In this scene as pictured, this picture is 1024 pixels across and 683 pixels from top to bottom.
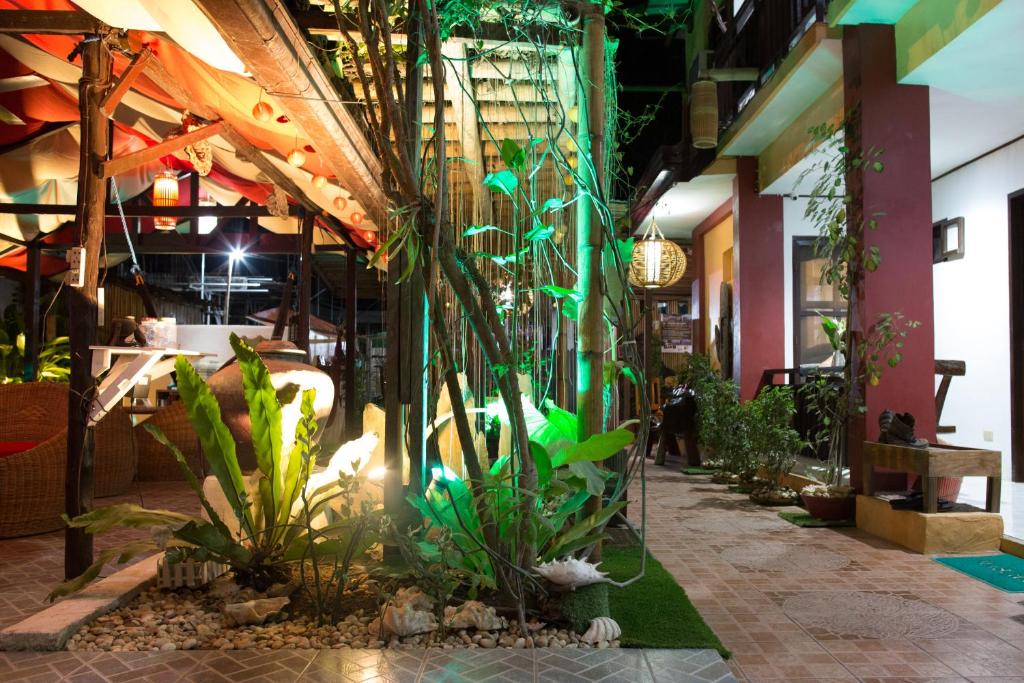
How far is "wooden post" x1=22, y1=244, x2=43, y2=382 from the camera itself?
851 cm

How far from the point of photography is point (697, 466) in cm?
934

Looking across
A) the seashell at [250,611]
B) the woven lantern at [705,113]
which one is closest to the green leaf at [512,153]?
the seashell at [250,611]

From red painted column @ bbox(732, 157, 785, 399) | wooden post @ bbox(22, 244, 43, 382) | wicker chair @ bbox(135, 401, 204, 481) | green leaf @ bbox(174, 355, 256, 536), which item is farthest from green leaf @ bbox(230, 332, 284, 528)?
red painted column @ bbox(732, 157, 785, 399)

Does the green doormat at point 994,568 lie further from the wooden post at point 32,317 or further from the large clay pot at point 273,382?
the wooden post at point 32,317

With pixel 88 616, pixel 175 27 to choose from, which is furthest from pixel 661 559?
pixel 175 27

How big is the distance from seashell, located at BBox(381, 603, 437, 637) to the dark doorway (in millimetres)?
6250

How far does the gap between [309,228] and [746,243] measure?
4.86 meters

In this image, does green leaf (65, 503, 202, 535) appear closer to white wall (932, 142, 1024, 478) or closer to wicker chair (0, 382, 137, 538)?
wicker chair (0, 382, 137, 538)

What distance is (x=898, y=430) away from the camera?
4.97 meters

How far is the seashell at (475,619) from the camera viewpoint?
2.97m

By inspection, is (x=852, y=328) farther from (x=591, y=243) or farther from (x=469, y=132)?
(x=469, y=132)

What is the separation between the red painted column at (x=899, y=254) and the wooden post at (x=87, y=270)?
15.7 ft

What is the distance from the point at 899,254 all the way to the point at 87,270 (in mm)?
5064

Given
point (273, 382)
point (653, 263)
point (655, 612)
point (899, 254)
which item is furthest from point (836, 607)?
point (653, 263)
